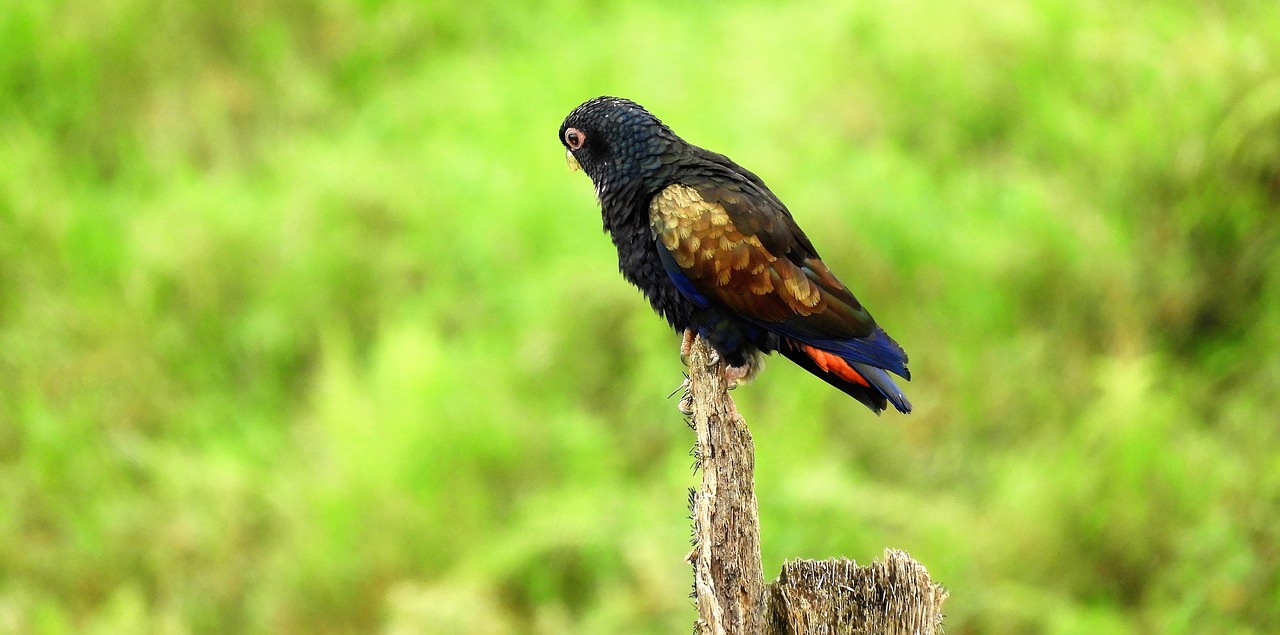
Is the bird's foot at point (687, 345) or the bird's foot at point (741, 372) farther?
the bird's foot at point (687, 345)

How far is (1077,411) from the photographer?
6133 mm

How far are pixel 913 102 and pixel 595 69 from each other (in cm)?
279

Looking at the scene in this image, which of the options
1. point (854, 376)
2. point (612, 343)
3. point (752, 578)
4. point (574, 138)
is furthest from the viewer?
point (612, 343)

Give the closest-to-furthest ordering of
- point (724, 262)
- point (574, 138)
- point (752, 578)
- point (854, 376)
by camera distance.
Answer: point (752, 578)
point (724, 262)
point (854, 376)
point (574, 138)

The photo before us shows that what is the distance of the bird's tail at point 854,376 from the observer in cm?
332

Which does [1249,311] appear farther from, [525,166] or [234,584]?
[234,584]

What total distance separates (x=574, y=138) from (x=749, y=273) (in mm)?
777

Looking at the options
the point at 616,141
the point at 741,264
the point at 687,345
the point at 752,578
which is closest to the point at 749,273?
the point at 741,264

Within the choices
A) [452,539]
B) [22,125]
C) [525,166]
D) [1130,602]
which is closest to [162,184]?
[22,125]

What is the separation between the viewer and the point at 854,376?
353 cm

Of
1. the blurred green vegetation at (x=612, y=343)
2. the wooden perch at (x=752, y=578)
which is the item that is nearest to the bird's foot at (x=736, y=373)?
the wooden perch at (x=752, y=578)

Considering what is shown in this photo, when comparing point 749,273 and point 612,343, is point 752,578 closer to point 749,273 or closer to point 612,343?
point 749,273

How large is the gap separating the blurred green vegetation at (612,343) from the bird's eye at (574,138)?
2.50 meters

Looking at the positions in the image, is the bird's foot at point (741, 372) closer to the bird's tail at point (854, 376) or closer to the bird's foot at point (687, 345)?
the bird's tail at point (854, 376)
